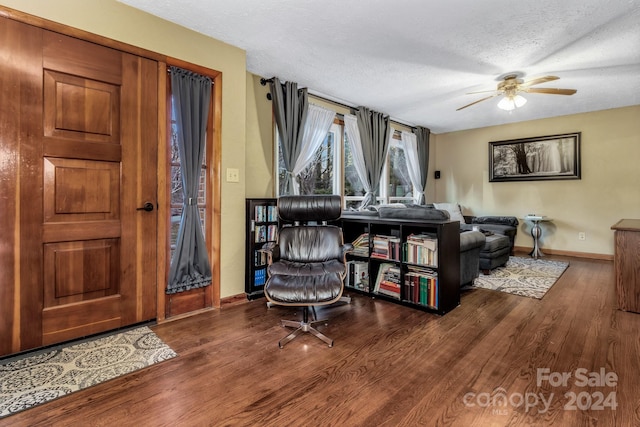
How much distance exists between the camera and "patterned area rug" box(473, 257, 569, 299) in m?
3.43

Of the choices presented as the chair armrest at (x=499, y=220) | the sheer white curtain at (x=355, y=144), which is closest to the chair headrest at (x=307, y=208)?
the sheer white curtain at (x=355, y=144)

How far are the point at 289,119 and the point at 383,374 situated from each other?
9.84ft

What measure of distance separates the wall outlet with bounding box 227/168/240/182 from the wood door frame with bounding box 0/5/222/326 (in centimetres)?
11

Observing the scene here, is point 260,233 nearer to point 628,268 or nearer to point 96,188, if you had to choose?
point 96,188

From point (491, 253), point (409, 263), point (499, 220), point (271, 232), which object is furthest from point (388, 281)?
point (499, 220)

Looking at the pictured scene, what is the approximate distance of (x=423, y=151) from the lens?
652cm

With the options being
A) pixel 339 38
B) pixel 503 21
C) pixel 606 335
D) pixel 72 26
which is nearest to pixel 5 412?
pixel 72 26

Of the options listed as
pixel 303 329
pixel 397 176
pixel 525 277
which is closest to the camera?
pixel 303 329

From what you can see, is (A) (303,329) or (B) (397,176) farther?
(B) (397,176)

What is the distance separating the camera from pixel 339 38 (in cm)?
287

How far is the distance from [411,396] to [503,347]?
3.18ft

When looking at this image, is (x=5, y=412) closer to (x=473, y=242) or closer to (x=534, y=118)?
(x=473, y=242)

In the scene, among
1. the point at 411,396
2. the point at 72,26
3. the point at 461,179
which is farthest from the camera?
the point at 461,179

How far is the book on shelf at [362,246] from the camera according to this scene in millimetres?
3338
